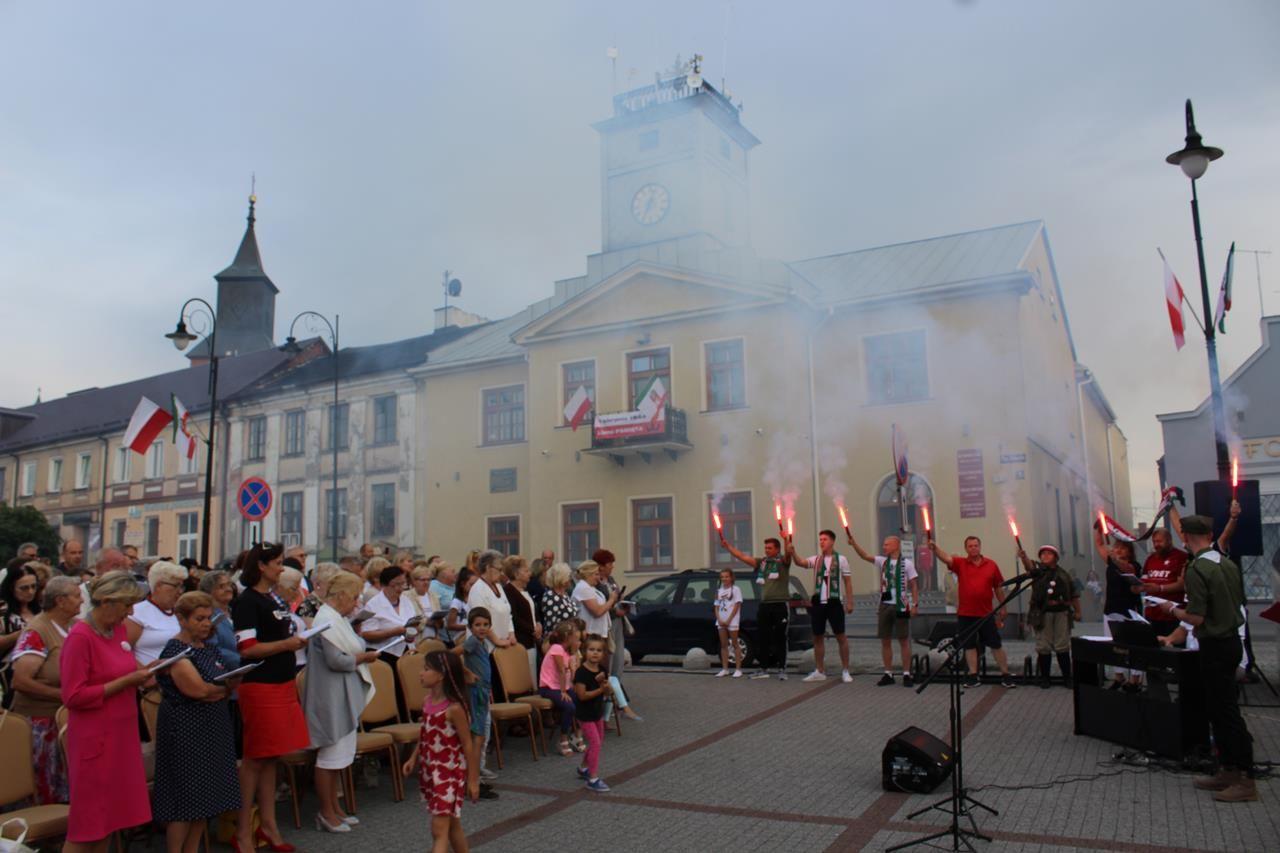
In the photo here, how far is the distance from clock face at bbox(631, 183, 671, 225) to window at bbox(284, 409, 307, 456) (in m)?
13.5

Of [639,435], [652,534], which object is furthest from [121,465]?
[639,435]

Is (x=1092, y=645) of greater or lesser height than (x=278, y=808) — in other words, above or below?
above

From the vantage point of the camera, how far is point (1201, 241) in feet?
37.0

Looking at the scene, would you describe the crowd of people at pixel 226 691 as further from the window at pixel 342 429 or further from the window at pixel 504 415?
the window at pixel 342 429

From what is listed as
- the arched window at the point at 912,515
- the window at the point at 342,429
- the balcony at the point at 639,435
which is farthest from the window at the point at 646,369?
the window at the point at 342,429

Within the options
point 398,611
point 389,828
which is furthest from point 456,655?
point 398,611

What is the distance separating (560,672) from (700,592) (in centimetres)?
706

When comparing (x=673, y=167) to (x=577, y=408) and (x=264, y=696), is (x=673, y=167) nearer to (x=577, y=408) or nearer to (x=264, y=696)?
(x=577, y=408)

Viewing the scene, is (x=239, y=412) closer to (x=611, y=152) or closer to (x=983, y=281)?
(x=611, y=152)

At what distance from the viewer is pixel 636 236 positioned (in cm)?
2814

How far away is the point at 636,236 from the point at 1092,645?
70.7 feet

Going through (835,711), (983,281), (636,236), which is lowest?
(835,711)

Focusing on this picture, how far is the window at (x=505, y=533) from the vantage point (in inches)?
1102

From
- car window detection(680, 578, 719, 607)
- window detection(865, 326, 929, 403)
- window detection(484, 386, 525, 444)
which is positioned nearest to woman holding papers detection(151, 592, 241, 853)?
car window detection(680, 578, 719, 607)
